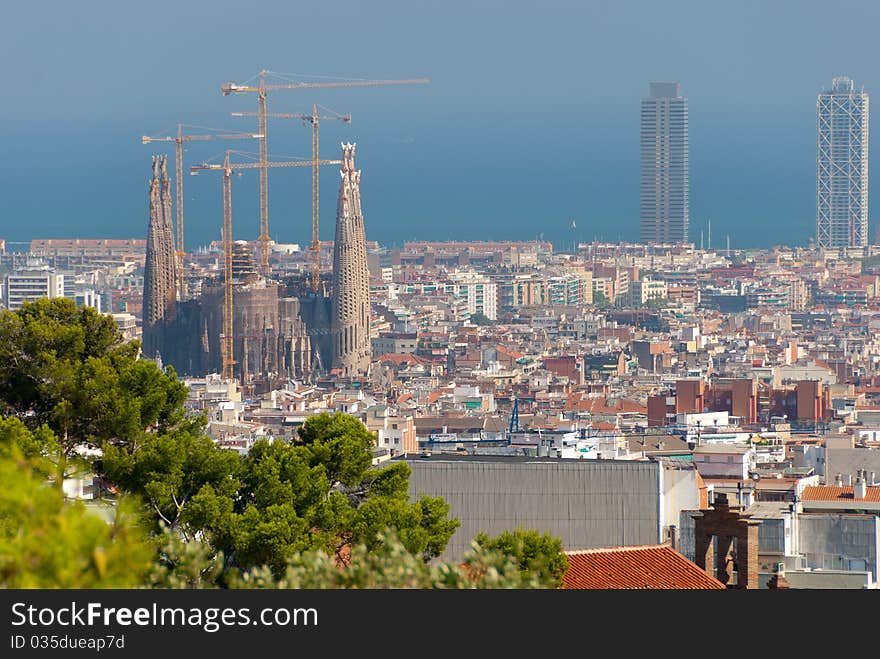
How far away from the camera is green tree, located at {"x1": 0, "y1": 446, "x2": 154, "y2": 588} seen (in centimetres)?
552

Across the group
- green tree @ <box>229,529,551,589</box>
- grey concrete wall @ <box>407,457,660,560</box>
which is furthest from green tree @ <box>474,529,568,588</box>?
grey concrete wall @ <box>407,457,660,560</box>

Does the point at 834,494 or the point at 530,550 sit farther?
the point at 834,494

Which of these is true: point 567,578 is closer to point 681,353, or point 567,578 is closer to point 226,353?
point 226,353

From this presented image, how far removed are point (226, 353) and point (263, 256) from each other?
51.1ft

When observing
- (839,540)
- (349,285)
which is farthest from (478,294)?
(839,540)

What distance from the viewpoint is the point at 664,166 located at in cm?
13575

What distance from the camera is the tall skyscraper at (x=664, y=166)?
437 feet

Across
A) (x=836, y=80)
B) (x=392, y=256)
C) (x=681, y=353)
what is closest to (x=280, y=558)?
(x=681, y=353)

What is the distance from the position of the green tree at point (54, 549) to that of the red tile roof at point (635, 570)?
635 centimetres

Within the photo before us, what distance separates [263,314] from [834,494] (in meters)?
47.0

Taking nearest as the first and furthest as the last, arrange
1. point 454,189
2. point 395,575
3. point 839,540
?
point 395,575
point 839,540
point 454,189

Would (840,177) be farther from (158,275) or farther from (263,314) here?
(263,314)

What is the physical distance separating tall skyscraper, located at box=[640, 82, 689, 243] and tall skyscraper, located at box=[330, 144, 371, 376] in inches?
2394
